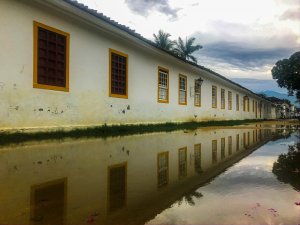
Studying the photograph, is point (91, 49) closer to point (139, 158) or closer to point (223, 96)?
point (139, 158)

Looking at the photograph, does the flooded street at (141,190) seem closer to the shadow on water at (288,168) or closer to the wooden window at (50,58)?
the shadow on water at (288,168)

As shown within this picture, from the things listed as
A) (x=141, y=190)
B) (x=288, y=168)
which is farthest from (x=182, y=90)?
(x=141, y=190)

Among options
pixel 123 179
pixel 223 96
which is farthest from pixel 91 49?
pixel 223 96

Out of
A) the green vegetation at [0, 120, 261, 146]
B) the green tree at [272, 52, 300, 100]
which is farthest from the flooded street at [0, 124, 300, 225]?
the green tree at [272, 52, 300, 100]

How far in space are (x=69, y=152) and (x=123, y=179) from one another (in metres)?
2.58

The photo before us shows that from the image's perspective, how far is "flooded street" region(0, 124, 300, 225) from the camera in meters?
2.61

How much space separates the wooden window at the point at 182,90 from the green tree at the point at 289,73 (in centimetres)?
3162

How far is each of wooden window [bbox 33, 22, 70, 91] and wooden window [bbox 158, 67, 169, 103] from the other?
741 cm

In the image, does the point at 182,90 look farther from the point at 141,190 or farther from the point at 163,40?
the point at 163,40

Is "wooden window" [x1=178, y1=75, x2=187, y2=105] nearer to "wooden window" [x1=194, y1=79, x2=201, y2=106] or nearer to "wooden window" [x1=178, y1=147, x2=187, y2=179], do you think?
"wooden window" [x1=194, y1=79, x2=201, y2=106]

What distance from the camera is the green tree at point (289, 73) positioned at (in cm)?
4650

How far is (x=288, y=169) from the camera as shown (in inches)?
194

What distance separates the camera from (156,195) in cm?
336

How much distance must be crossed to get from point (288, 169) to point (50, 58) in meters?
6.96
